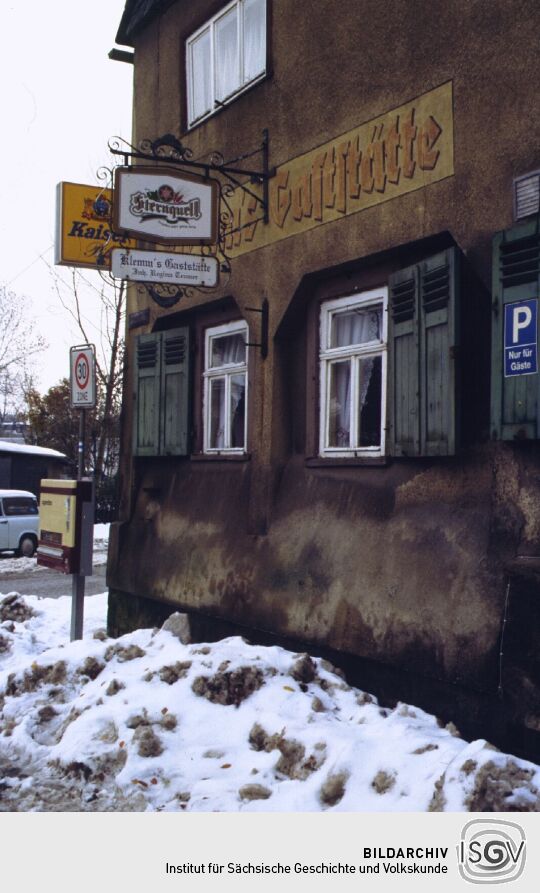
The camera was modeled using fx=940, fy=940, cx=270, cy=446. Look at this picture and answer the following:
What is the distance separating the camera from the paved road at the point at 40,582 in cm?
1516

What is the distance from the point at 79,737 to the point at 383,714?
6.38 ft

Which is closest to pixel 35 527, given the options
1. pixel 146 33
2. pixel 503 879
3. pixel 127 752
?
pixel 146 33

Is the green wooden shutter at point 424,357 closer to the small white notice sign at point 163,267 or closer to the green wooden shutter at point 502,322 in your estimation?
the green wooden shutter at point 502,322

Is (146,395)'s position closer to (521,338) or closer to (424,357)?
(424,357)

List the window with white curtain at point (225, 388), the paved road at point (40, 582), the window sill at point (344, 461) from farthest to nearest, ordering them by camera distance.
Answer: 1. the paved road at point (40, 582)
2. the window with white curtain at point (225, 388)
3. the window sill at point (344, 461)

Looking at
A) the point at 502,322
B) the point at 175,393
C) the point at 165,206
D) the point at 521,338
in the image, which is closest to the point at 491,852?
the point at 521,338

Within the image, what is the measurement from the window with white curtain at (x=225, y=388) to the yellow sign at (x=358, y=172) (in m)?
0.85

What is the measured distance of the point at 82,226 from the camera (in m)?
9.71

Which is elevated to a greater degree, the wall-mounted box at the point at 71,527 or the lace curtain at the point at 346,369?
the lace curtain at the point at 346,369

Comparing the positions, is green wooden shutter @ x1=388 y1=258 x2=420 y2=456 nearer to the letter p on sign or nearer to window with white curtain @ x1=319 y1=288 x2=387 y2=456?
window with white curtain @ x1=319 y1=288 x2=387 y2=456

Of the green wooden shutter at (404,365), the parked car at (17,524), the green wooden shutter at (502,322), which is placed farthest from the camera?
the parked car at (17,524)

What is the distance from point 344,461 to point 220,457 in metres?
1.99

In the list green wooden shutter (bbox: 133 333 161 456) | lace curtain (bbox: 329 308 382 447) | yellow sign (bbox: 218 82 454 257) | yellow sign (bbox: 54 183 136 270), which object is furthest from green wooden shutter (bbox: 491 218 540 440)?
green wooden shutter (bbox: 133 333 161 456)

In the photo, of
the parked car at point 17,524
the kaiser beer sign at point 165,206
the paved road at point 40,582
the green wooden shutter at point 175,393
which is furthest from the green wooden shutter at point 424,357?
the parked car at point 17,524
